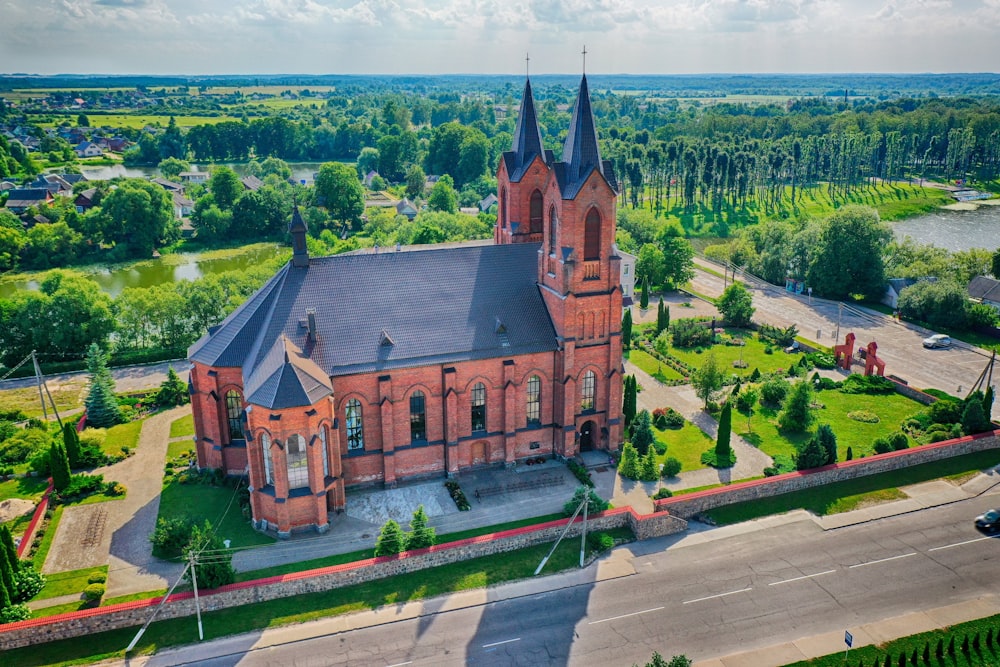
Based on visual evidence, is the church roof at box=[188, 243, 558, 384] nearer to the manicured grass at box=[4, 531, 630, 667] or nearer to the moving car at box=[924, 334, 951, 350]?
the manicured grass at box=[4, 531, 630, 667]

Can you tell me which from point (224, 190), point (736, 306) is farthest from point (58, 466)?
point (224, 190)

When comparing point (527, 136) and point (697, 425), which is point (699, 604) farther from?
point (527, 136)

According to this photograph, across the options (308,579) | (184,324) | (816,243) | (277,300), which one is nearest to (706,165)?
(816,243)

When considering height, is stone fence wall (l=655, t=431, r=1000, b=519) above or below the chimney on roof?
below

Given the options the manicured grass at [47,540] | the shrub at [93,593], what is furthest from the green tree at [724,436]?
the manicured grass at [47,540]

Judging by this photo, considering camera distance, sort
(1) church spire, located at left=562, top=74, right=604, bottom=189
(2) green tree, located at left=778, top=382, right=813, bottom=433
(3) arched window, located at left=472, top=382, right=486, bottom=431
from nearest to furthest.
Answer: (1) church spire, located at left=562, top=74, right=604, bottom=189, (3) arched window, located at left=472, top=382, right=486, bottom=431, (2) green tree, located at left=778, top=382, right=813, bottom=433

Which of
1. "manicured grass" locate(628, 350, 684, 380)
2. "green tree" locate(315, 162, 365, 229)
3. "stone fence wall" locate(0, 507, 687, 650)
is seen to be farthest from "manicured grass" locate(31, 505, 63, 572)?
"green tree" locate(315, 162, 365, 229)

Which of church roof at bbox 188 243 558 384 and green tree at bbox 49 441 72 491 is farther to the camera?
green tree at bbox 49 441 72 491
